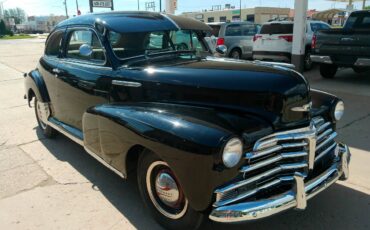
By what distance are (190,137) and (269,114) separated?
0.75 metres

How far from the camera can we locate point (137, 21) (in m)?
4.12

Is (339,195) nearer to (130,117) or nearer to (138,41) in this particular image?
(130,117)

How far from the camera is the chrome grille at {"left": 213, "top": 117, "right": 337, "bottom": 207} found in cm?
270

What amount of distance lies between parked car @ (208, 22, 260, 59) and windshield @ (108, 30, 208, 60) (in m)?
9.89

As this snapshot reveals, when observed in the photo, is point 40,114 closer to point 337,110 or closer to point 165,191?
point 165,191

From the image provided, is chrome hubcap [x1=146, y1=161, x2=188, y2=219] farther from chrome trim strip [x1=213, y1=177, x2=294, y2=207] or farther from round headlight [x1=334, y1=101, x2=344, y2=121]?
round headlight [x1=334, y1=101, x2=344, y2=121]

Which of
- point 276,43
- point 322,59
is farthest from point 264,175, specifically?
point 276,43

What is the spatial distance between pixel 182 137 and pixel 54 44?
11.6ft

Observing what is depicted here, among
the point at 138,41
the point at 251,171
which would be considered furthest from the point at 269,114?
the point at 138,41

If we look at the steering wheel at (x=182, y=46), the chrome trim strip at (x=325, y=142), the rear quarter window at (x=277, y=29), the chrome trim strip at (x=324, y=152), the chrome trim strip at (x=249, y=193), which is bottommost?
the chrome trim strip at (x=249, y=193)

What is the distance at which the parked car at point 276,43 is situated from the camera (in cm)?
1220

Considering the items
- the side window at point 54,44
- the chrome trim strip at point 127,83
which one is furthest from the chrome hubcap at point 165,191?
the side window at point 54,44

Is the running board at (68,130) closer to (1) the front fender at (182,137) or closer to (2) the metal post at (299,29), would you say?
(1) the front fender at (182,137)

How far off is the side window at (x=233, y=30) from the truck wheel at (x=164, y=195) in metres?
11.9
